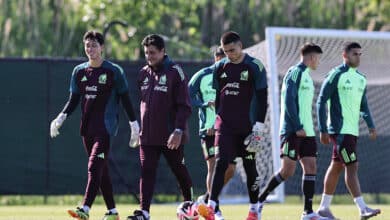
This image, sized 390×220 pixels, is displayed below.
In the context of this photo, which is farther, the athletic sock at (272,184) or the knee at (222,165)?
the athletic sock at (272,184)

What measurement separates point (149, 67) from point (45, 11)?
52.4 ft

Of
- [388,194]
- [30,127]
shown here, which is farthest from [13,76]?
[388,194]

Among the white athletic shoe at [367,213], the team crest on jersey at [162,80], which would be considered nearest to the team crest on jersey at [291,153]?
the white athletic shoe at [367,213]

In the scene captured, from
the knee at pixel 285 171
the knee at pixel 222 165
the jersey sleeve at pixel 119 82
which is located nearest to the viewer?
the knee at pixel 222 165

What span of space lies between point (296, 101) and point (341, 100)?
618 mm

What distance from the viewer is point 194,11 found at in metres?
31.0

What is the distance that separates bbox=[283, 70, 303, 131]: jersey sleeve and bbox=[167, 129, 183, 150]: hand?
202cm

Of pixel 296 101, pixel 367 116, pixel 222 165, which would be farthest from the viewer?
pixel 367 116

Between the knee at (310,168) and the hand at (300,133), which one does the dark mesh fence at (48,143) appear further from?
the hand at (300,133)

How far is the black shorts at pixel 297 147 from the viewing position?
1509cm

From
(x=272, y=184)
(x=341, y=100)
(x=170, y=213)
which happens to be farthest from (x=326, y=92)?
(x=170, y=213)

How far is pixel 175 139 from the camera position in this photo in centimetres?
1337

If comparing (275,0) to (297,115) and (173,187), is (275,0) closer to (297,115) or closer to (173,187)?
(173,187)

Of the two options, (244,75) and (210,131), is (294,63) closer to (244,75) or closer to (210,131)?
(210,131)
